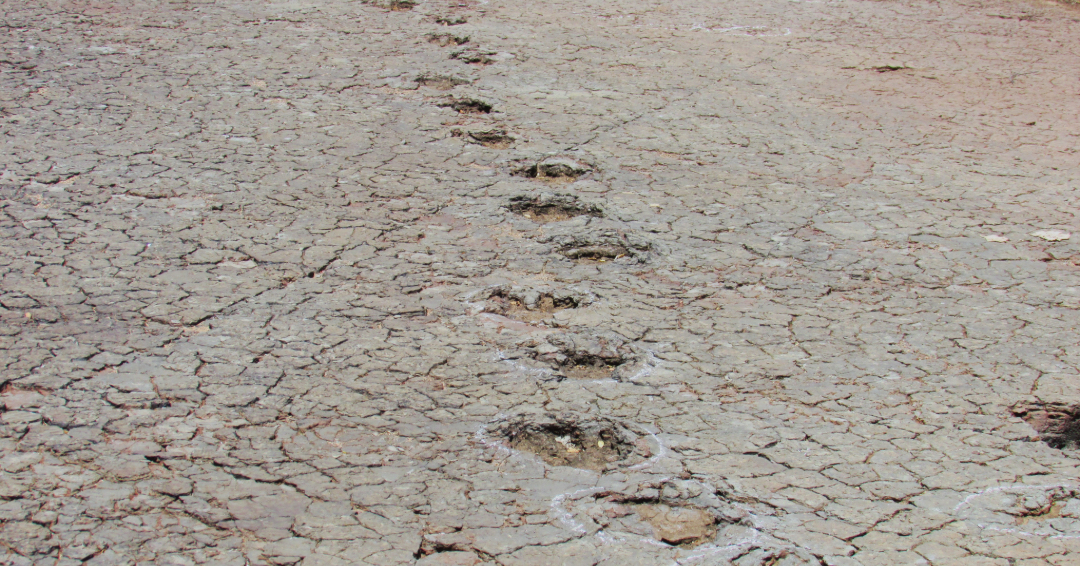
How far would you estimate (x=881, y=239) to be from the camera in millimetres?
3967

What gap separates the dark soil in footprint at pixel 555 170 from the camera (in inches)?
175

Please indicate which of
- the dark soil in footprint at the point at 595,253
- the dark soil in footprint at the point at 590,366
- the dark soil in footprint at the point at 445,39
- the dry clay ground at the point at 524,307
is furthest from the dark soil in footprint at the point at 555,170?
the dark soil in footprint at the point at 445,39

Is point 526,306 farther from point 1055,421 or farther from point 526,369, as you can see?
point 1055,421

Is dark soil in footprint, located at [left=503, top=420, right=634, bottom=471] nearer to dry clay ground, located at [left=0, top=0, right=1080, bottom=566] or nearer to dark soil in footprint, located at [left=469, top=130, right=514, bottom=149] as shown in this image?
dry clay ground, located at [left=0, top=0, right=1080, bottom=566]

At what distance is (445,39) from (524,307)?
12.1 feet

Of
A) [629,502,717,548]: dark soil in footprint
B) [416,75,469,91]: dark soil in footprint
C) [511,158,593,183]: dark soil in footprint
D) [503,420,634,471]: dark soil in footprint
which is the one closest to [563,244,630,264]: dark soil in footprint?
[511,158,593,183]: dark soil in footprint

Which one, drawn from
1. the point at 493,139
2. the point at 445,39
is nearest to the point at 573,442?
the point at 493,139

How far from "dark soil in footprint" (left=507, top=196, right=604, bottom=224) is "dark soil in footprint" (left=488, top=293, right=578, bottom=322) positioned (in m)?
0.71

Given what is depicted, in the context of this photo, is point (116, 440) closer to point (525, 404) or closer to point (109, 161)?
point (525, 404)

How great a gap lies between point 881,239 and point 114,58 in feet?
15.4

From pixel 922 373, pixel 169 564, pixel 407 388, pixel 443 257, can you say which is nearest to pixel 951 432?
pixel 922 373

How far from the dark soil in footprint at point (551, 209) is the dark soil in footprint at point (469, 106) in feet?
4.08

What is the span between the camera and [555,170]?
449cm

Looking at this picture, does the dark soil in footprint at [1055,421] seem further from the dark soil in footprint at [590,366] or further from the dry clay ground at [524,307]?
the dark soil in footprint at [590,366]
